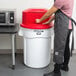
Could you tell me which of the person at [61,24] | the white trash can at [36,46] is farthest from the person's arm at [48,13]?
the white trash can at [36,46]

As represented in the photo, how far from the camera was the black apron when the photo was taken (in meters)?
2.15

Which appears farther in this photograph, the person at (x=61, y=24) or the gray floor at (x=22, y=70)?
the gray floor at (x=22, y=70)

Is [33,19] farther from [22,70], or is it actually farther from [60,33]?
[22,70]

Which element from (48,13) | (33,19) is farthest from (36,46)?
(48,13)

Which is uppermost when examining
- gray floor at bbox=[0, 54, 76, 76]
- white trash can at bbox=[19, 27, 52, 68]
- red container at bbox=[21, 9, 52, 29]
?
red container at bbox=[21, 9, 52, 29]

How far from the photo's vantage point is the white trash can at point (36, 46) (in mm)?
2463

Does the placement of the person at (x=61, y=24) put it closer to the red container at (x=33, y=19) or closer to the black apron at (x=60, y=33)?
the black apron at (x=60, y=33)

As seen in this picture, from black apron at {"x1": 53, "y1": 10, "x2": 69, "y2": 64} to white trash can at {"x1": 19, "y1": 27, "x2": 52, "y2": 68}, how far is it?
0.30 m

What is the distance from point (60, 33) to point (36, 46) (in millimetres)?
484

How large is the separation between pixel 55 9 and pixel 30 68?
1.02 m

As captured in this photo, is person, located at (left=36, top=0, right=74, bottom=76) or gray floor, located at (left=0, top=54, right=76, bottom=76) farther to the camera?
gray floor, located at (left=0, top=54, right=76, bottom=76)

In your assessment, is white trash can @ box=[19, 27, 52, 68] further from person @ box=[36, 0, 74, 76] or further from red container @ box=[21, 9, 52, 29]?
person @ box=[36, 0, 74, 76]

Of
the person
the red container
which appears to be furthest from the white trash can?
→ the person

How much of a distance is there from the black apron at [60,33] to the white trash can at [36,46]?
0.98 ft
